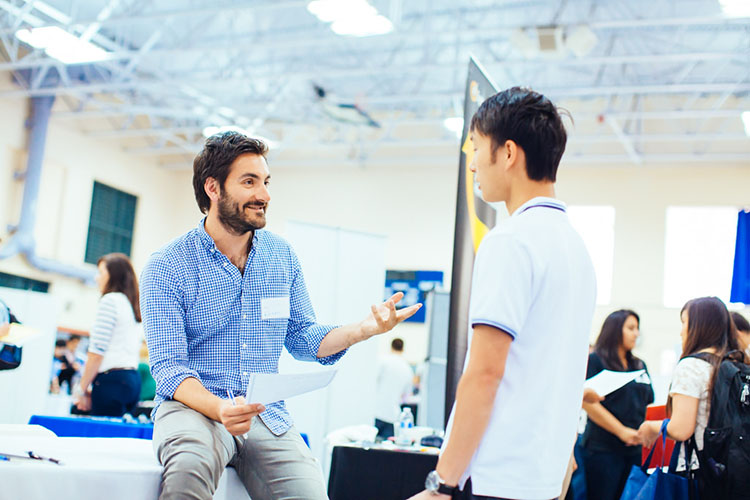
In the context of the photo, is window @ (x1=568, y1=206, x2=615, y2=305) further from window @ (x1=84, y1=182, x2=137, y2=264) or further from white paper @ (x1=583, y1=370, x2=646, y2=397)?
white paper @ (x1=583, y1=370, x2=646, y2=397)

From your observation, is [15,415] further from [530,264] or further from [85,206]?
[85,206]

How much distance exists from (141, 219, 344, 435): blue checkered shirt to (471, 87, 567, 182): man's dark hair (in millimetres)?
1003

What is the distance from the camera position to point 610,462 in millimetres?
4203

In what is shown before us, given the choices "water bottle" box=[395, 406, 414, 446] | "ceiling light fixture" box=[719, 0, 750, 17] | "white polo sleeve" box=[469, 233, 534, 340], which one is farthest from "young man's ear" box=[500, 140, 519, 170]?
"ceiling light fixture" box=[719, 0, 750, 17]

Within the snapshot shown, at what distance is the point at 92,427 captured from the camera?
3.65 metres

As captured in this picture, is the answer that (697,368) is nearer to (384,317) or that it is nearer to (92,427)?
(384,317)

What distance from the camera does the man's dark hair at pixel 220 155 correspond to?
2.36 metres

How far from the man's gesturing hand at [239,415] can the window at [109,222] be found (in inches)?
522

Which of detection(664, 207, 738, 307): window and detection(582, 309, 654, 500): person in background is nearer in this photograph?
detection(582, 309, 654, 500): person in background

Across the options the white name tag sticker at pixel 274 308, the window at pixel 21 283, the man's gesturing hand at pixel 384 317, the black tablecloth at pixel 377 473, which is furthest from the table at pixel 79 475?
the window at pixel 21 283

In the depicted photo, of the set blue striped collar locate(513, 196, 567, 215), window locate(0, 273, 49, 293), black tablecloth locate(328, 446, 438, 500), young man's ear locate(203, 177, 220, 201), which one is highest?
window locate(0, 273, 49, 293)

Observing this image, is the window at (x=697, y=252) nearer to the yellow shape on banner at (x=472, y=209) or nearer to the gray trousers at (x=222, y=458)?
the yellow shape on banner at (x=472, y=209)

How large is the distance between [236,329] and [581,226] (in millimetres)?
12499

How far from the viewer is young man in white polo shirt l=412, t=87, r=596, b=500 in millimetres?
1408
